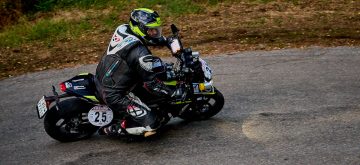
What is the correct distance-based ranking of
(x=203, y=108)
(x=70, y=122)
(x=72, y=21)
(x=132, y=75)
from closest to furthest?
(x=132, y=75) → (x=70, y=122) → (x=203, y=108) → (x=72, y=21)

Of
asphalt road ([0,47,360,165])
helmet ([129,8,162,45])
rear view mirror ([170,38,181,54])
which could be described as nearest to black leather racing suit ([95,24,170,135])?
helmet ([129,8,162,45])

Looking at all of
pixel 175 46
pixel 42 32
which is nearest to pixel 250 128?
pixel 175 46

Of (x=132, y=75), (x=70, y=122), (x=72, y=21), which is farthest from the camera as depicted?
(x=72, y=21)

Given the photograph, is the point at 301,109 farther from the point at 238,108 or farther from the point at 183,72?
the point at 183,72

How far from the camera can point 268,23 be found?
552 inches

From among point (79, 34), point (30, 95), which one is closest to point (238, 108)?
point (30, 95)

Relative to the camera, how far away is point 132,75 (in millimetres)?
7508

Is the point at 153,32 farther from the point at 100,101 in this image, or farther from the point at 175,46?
the point at 100,101

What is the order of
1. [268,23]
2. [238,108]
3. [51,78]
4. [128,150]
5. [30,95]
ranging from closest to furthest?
1. [128,150]
2. [238,108]
3. [30,95]
4. [51,78]
5. [268,23]

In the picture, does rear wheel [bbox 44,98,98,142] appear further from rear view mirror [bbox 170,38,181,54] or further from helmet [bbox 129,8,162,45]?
rear view mirror [bbox 170,38,181,54]

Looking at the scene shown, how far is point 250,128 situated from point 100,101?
231 cm

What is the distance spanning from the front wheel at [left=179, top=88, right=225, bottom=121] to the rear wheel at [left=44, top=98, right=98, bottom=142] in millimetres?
1460

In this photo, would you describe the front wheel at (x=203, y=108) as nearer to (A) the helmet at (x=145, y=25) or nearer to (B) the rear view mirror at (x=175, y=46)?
(B) the rear view mirror at (x=175, y=46)

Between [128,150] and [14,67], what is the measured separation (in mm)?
6363
